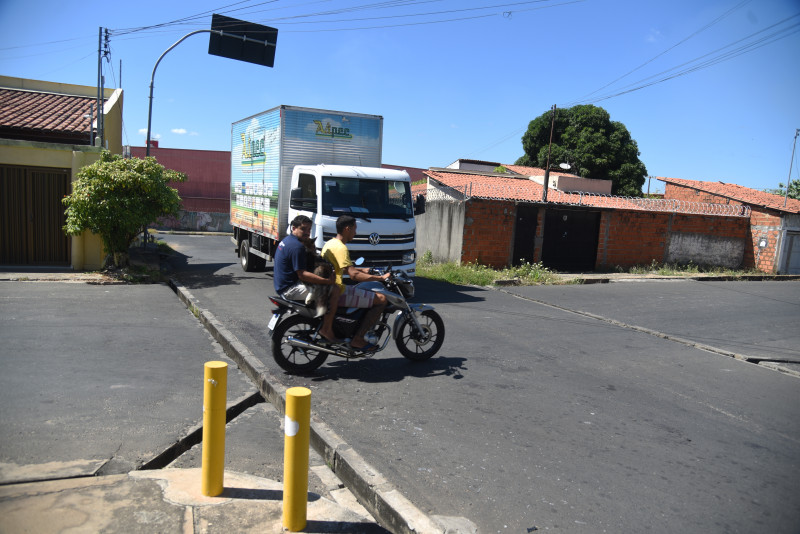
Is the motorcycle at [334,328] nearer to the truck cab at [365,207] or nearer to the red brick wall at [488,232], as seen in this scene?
the truck cab at [365,207]

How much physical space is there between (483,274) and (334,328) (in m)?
9.68

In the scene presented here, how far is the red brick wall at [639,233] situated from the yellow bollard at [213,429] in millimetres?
17206

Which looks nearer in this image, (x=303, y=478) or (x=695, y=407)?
(x=303, y=478)

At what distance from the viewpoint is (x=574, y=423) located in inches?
200

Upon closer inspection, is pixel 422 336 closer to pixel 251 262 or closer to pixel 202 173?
pixel 251 262

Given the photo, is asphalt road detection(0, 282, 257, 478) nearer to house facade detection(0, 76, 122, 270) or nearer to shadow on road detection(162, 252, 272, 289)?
shadow on road detection(162, 252, 272, 289)

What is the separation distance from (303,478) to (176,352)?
14.4 ft

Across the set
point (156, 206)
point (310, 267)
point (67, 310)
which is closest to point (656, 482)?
point (310, 267)

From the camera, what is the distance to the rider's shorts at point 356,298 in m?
6.05

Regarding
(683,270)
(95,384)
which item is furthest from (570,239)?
(95,384)

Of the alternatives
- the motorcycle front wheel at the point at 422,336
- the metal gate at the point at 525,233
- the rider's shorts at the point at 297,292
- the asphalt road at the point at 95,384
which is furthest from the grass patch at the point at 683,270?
the rider's shorts at the point at 297,292

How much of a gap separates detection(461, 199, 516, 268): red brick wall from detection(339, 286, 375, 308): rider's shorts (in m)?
10.5

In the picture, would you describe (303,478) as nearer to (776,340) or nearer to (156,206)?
(776,340)

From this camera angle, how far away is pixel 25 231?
13094mm
